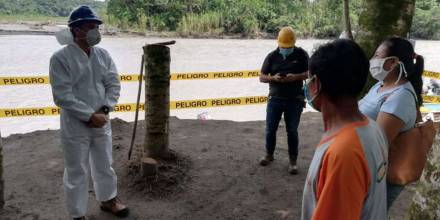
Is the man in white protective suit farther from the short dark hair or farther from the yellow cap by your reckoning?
the short dark hair

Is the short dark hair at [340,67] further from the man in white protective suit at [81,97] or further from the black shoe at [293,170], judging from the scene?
the black shoe at [293,170]

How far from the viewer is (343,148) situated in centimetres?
127

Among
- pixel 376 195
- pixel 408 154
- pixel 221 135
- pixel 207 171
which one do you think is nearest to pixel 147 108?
pixel 207 171

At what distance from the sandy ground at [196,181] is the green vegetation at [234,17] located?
12.5m

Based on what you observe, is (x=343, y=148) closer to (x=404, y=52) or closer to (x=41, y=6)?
(x=404, y=52)

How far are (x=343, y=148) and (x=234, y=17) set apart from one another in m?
19.0

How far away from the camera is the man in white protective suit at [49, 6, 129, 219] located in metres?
3.23

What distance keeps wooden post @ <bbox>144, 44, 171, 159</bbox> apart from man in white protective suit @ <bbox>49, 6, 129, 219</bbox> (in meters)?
0.73

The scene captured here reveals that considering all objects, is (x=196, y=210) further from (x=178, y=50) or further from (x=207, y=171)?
(x=178, y=50)

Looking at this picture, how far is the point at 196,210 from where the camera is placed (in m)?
3.94

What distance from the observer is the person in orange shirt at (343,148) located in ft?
4.11

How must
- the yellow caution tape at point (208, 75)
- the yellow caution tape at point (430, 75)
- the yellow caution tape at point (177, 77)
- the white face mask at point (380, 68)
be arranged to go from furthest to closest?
1. the yellow caution tape at point (430, 75)
2. the yellow caution tape at point (208, 75)
3. the yellow caution tape at point (177, 77)
4. the white face mask at point (380, 68)

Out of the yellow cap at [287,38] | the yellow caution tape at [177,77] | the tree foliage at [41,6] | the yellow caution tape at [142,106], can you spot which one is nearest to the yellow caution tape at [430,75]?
the yellow caution tape at [177,77]

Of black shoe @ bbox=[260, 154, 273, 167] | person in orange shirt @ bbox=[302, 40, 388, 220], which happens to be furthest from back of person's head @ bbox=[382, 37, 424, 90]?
black shoe @ bbox=[260, 154, 273, 167]
